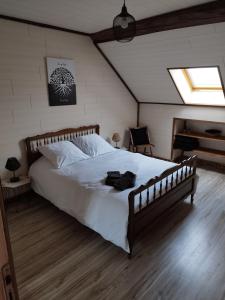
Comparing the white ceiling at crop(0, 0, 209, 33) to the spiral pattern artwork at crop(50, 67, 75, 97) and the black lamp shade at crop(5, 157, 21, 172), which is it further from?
the black lamp shade at crop(5, 157, 21, 172)

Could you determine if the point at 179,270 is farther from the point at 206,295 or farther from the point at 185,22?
the point at 185,22

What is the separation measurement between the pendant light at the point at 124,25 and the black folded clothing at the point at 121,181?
1502mm

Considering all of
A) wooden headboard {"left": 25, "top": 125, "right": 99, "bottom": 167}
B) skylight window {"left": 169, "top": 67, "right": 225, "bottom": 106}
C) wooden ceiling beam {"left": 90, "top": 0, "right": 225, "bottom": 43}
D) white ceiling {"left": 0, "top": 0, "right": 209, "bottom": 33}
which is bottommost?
wooden headboard {"left": 25, "top": 125, "right": 99, "bottom": 167}

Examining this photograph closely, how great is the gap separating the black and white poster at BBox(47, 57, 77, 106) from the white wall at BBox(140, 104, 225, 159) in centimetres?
204

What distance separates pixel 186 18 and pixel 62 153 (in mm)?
2505

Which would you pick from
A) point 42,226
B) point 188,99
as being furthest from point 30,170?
point 188,99

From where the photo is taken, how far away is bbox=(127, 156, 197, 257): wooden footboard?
7.44 ft

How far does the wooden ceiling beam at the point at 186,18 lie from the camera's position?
257 centimetres

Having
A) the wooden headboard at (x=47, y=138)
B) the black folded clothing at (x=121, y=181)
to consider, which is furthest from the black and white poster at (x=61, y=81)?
the black folded clothing at (x=121, y=181)

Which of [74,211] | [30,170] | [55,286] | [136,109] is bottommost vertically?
[55,286]

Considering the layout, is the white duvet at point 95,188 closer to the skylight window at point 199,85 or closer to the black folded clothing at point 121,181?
the black folded clothing at point 121,181

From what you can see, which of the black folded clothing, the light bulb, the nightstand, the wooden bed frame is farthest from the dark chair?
the light bulb

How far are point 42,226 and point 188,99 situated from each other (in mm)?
3605

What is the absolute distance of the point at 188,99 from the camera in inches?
178
